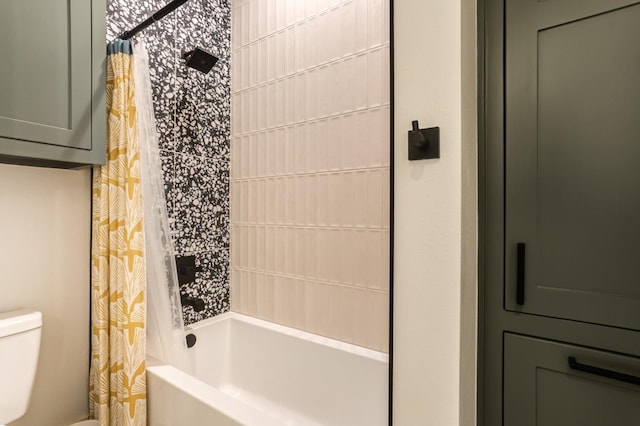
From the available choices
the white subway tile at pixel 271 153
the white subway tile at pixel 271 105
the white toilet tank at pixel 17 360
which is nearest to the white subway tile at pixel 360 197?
the white subway tile at pixel 271 153

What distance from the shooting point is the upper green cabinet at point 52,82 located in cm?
111

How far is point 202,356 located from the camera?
202 cm

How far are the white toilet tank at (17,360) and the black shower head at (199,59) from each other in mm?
1310

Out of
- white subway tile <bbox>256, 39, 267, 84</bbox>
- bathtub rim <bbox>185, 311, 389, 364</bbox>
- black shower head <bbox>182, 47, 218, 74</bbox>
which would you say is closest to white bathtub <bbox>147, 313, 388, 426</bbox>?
bathtub rim <bbox>185, 311, 389, 364</bbox>

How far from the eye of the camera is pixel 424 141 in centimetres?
102

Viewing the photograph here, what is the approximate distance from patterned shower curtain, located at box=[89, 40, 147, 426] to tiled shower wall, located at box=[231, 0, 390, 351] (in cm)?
81

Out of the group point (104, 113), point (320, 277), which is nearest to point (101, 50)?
point (104, 113)

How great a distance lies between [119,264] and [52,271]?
0.34 metres

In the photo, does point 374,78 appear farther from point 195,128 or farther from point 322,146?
point 195,128

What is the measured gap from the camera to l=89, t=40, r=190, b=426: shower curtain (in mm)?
1396

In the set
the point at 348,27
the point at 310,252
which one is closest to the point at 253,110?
the point at 348,27

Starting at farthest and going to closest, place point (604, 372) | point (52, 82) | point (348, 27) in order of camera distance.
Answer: point (348, 27) → point (52, 82) → point (604, 372)

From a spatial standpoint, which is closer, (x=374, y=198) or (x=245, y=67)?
(x=374, y=198)

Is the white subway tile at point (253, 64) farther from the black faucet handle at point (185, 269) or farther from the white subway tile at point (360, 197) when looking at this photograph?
the black faucet handle at point (185, 269)
